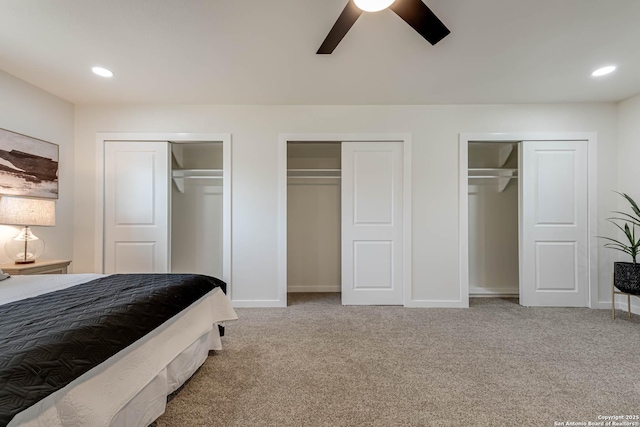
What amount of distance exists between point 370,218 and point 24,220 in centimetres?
340

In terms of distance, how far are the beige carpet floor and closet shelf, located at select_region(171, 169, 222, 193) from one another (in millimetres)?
2035

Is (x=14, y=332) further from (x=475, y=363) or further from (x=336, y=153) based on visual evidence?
(x=336, y=153)

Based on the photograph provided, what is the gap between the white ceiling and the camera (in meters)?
1.94

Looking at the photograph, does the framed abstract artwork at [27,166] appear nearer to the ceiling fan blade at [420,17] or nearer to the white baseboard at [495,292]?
the ceiling fan blade at [420,17]

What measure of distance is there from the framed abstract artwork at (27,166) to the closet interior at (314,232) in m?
2.72

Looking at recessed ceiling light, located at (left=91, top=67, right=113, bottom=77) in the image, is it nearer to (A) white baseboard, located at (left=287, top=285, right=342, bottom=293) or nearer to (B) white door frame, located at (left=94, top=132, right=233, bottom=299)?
(B) white door frame, located at (left=94, top=132, right=233, bottom=299)

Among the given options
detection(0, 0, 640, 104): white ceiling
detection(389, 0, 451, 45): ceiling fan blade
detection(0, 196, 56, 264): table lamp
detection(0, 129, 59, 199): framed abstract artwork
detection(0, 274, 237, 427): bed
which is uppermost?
detection(0, 0, 640, 104): white ceiling

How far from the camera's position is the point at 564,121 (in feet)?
11.7

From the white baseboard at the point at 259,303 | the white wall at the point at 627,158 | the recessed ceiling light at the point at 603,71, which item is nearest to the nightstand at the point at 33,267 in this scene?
the white baseboard at the point at 259,303

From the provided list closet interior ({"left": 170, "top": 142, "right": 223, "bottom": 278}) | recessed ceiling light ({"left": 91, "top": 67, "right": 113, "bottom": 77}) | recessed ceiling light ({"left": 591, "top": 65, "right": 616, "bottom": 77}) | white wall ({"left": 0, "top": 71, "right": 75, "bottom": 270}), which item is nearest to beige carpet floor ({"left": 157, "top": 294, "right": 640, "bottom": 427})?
closet interior ({"left": 170, "top": 142, "right": 223, "bottom": 278})

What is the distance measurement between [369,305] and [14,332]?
314 cm

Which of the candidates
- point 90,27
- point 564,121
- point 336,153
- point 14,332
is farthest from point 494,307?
point 90,27

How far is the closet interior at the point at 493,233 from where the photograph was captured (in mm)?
4145

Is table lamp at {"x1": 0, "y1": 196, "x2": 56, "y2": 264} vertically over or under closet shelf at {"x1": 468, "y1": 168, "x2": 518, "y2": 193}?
under
